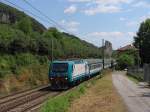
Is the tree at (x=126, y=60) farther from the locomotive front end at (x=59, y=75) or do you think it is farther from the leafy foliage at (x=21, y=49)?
the locomotive front end at (x=59, y=75)

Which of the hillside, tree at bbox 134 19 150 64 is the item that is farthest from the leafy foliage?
tree at bbox 134 19 150 64

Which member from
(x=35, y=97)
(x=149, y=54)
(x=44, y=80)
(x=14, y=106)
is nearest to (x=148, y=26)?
(x=149, y=54)

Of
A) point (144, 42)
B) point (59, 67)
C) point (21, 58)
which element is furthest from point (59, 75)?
point (144, 42)

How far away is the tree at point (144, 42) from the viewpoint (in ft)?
267

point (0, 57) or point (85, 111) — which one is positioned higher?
point (0, 57)

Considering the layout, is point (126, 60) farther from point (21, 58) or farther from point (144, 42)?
point (21, 58)

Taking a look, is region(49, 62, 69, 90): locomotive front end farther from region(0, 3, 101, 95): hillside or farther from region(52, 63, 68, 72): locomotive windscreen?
region(0, 3, 101, 95): hillside

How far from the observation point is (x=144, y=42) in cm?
8281

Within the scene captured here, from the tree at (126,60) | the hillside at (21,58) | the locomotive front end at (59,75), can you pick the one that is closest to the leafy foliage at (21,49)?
the hillside at (21,58)

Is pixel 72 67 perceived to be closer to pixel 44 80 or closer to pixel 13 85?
pixel 13 85

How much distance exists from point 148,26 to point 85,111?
77678 millimetres

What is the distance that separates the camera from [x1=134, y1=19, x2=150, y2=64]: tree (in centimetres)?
8147

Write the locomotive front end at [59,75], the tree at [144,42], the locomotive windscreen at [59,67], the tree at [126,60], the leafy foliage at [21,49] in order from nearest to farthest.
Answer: the locomotive front end at [59,75], the locomotive windscreen at [59,67], the leafy foliage at [21,49], the tree at [144,42], the tree at [126,60]

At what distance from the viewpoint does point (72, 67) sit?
1700 inches
